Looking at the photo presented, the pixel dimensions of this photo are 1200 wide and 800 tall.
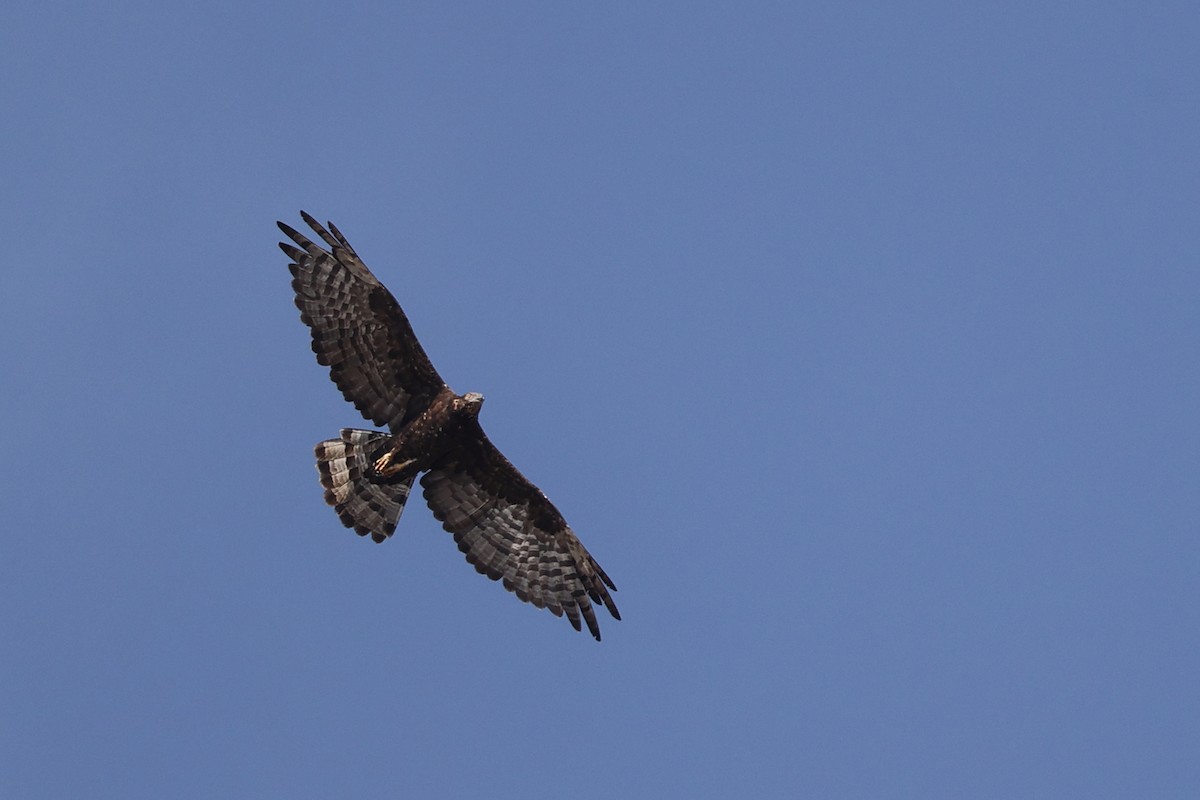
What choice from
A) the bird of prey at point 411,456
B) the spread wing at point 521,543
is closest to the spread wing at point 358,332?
the bird of prey at point 411,456

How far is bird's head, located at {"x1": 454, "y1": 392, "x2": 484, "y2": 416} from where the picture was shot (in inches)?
905

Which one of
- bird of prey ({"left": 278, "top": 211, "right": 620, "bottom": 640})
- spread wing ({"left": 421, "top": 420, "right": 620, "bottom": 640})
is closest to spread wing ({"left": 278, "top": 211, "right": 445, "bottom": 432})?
bird of prey ({"left": 278, "top": 211, "right": 620, "bottom": 640})

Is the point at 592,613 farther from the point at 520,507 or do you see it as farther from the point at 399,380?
the point at 399,380

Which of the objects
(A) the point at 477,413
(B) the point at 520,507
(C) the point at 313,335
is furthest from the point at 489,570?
(C) the point at 313,335

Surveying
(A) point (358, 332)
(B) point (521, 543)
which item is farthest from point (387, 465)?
(B) point (521, 543)

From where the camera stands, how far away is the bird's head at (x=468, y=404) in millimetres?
22984

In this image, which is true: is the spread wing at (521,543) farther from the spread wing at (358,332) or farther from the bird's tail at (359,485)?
the spread wing at (358,332)

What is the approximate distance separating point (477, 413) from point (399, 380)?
104cm

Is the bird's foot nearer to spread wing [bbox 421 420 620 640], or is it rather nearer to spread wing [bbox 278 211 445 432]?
spread wing [bbox 278 211 445 432]

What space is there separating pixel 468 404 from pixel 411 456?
3.26 ft

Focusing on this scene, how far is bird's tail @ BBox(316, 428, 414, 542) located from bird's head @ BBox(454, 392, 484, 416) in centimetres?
106

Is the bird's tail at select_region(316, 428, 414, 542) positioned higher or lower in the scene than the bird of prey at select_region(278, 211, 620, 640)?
lower

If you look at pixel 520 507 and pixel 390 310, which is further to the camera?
pixel 520 507

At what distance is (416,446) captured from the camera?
23.2 m
